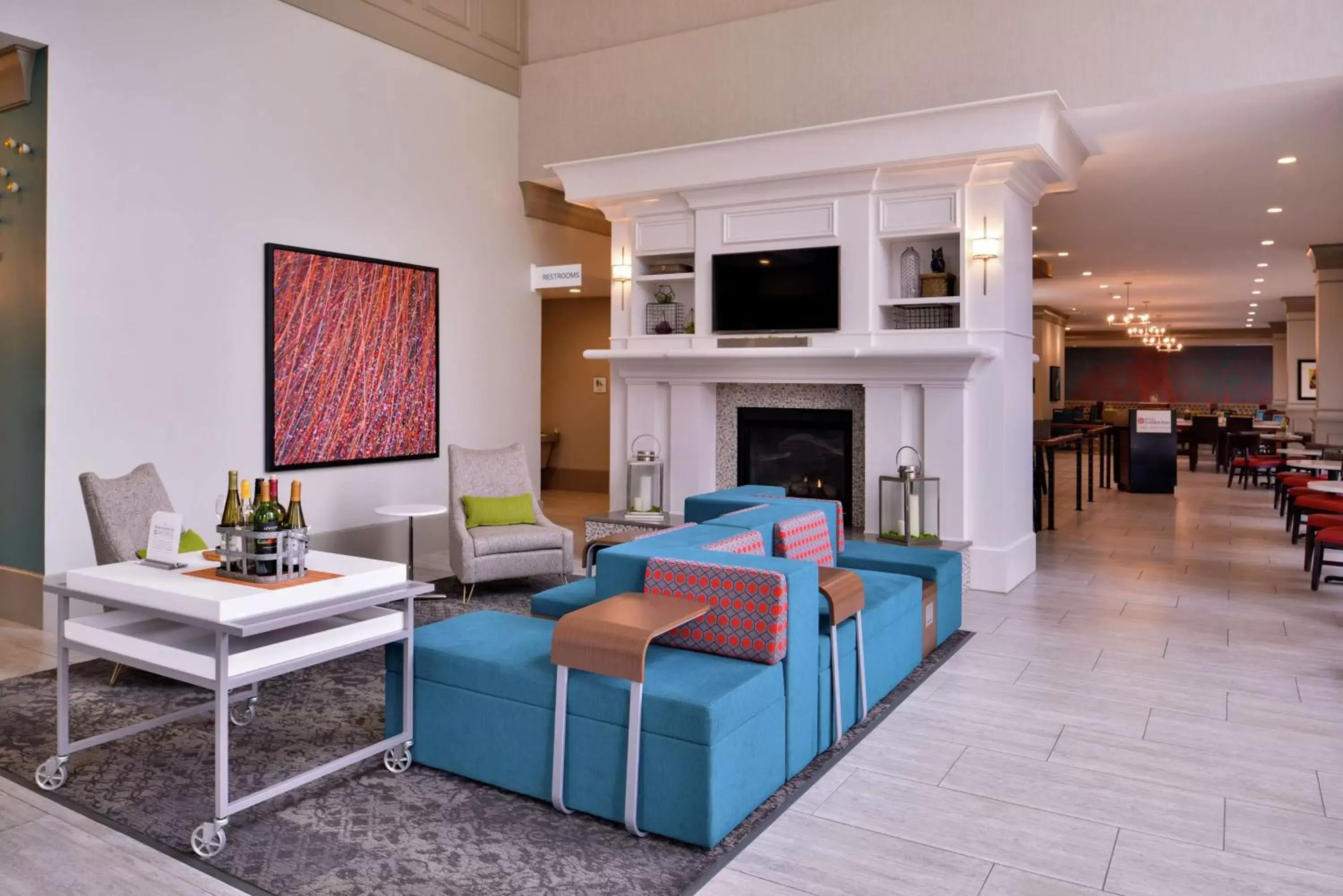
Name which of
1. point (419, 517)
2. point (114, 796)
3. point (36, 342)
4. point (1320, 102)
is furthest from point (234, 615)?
point (1320, 102)

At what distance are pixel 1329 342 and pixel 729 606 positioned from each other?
11.5 metres

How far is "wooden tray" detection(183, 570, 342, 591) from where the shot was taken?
3.05m

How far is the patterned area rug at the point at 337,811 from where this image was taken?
2.67 m

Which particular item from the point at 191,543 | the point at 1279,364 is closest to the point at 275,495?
the point at 191,543

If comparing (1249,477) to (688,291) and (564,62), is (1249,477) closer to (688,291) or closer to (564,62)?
(688,291)

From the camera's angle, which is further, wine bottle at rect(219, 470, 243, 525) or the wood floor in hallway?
wine bottle at rect(219, 470, 243, 525)

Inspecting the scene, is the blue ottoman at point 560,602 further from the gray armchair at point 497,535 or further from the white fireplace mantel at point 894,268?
the white fireplace mantel at point 894,268

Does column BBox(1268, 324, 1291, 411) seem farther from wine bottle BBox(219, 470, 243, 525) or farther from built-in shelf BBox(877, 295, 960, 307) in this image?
wine bottle BBox(219, 470, 243, 525)

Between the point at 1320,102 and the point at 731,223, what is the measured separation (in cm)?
377

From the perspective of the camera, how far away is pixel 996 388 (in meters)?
6.52

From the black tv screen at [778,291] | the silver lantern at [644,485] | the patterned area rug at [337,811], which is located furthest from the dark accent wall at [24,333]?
the black tv screen at [778,291]

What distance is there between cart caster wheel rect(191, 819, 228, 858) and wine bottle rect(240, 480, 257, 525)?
958 mm

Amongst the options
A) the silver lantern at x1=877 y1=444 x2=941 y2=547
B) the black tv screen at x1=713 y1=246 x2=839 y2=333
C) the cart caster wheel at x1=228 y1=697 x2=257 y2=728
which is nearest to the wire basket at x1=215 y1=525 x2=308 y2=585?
the cart caster wheel at x1=228 y1=697 x2=257 y2=728

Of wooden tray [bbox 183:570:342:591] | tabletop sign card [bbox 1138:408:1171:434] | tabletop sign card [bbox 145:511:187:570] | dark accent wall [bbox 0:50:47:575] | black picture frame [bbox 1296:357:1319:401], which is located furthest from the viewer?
black picture frame [bbox 1296:357:1319:401]
